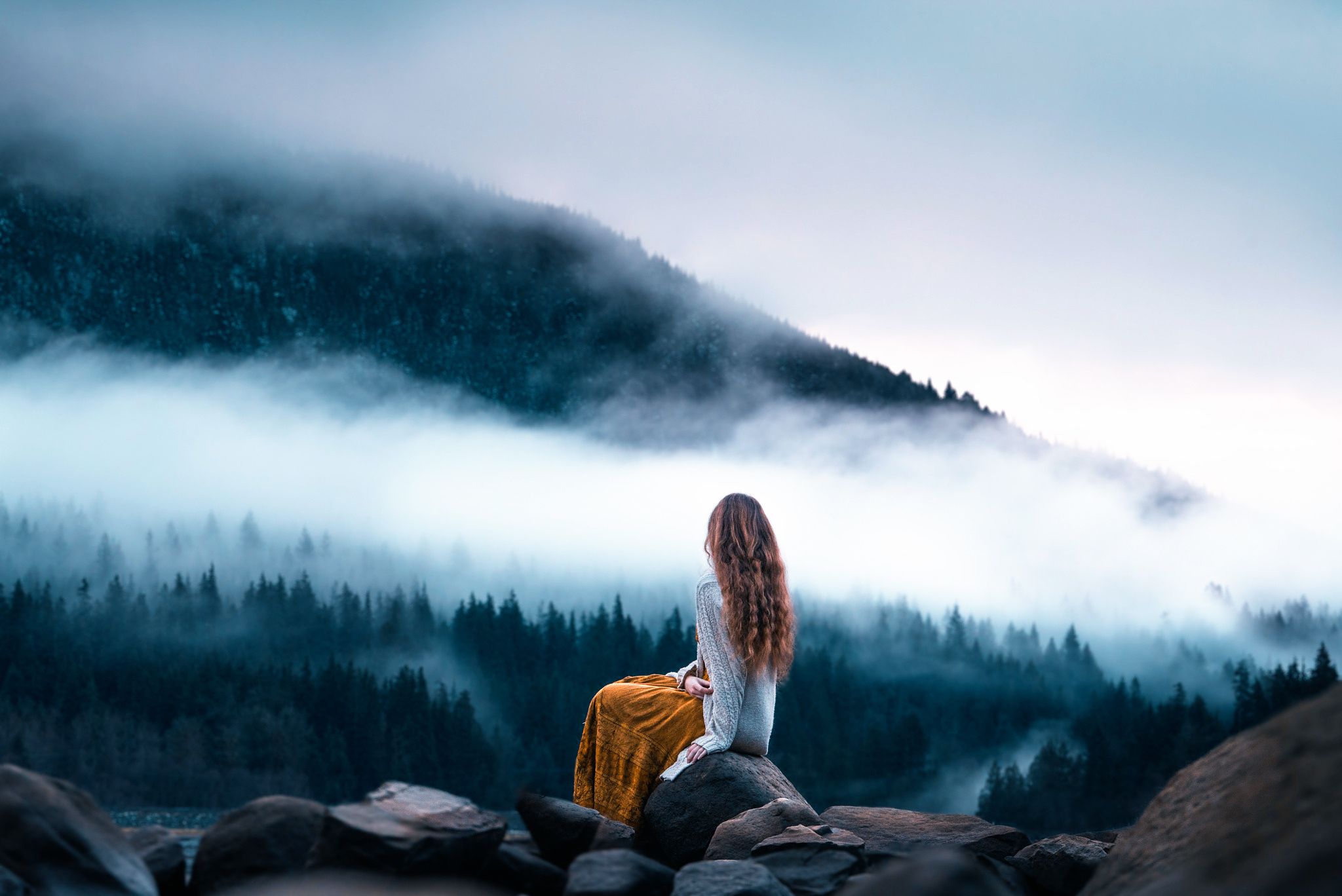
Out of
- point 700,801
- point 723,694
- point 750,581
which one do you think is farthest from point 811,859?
point 750,581

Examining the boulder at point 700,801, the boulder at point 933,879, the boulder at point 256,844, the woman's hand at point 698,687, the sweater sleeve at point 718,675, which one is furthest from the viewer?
the woman's hand at point 698,687

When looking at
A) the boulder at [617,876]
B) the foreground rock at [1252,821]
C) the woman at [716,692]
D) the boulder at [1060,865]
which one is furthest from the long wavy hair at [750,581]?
the foreground rock at [1252,821]

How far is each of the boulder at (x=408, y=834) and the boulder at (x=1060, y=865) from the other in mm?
3666

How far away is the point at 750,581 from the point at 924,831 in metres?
2.38

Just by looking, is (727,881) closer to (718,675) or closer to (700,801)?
(700,801)

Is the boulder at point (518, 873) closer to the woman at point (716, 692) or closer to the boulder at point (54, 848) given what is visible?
the boulder at point (54, 848)

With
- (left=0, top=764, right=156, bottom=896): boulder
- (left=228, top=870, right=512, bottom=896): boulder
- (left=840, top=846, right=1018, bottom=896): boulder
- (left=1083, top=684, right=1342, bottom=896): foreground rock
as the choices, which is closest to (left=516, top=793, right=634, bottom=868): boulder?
(left=228, top=870, right=512, bottom=896): boulder

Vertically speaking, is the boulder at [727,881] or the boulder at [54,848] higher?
the boulder at [727,881]

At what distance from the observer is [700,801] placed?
852cm

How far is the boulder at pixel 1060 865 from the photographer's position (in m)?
7.23

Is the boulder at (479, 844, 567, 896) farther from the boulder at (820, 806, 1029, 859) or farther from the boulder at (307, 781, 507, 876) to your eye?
the boulder at (820, 806, 1029, 859)

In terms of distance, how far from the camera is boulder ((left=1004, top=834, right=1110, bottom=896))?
723 centimetres

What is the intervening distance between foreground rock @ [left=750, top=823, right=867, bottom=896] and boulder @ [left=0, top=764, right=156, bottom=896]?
346cm

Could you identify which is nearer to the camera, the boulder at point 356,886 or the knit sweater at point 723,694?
the boulder at point 356,886
